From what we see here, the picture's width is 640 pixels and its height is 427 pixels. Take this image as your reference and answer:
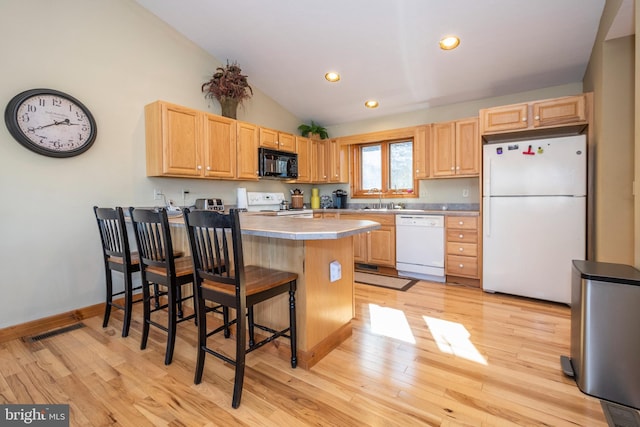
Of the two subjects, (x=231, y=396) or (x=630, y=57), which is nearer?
(x=231, y=396)

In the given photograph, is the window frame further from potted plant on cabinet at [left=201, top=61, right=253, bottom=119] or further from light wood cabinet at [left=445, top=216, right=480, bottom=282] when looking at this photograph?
potted plant on cabinet at [left=201, top=61, right=253, bottom=119]

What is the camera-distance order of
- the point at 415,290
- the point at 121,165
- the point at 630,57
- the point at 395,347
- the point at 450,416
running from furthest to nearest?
the point at 415,290, the point at 121,165, the point at 630,57, the point at 395,347, the point at 450,416

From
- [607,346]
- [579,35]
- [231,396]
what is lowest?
[231,396]

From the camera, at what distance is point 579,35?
2.69 metres

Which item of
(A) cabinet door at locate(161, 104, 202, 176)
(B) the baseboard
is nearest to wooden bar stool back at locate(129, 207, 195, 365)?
(B) the baseboard

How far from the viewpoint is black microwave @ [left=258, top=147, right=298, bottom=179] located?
406cm

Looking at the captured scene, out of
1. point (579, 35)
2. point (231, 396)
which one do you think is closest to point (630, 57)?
point (579, 35)

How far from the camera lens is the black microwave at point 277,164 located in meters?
4.06

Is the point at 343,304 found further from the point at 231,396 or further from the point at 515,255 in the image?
the point at 515,255

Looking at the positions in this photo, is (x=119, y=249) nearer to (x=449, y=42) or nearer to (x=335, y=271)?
(x=335, y=271)

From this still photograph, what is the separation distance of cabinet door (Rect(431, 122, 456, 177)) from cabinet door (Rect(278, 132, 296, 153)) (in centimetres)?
202

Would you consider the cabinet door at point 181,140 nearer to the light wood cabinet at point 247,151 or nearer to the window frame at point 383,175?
the light wood cabinet at point 247,151

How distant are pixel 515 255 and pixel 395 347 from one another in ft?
6.12

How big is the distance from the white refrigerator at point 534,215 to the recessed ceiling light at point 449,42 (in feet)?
3.61
